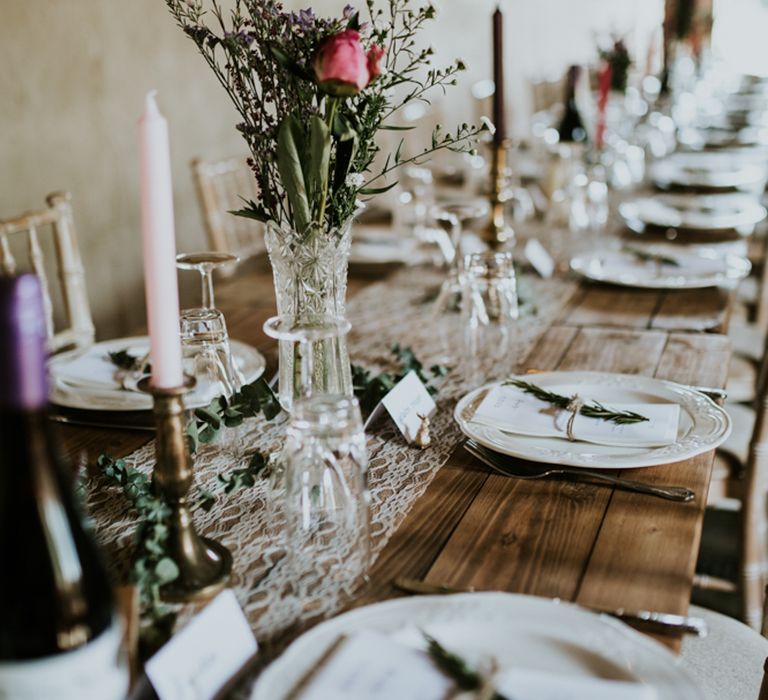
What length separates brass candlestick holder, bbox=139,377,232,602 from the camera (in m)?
0.75

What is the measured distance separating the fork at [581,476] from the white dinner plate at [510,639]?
280 millimetres

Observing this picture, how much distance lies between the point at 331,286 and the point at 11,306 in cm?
69

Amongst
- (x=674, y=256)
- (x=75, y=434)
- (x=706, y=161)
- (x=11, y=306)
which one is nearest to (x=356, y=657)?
(x=11, y=306)

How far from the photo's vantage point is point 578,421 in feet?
3.73

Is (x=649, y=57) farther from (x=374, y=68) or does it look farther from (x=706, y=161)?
(x=374, y=68)

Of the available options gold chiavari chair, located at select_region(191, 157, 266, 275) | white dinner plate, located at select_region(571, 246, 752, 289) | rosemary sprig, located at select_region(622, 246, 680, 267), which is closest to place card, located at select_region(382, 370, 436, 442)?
white dinner plate, located at select_region(571, 246, 752, 289)

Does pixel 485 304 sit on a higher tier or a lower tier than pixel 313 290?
lower

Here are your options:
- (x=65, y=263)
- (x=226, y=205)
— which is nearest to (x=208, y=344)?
(x=65, y=263)

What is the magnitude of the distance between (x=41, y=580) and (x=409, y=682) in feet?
0.86

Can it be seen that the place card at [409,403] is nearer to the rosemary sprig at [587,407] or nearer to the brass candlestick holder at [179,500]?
the rosemary sprig at [587,407]

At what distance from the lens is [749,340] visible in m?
2.61

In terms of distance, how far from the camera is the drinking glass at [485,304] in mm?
1386

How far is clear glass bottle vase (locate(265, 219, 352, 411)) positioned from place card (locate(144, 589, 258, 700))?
0.42 meters

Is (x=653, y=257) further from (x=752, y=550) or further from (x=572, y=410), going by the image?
(x=572, y=410)
